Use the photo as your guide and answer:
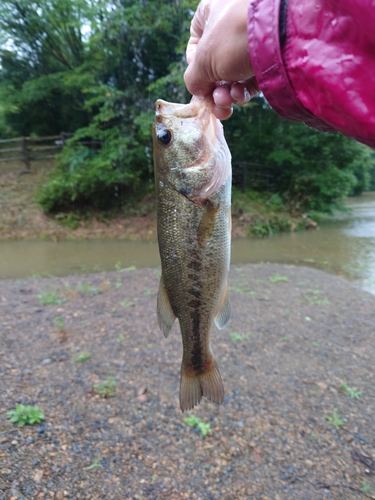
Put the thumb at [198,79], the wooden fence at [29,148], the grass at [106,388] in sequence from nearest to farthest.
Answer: the thumb at [198,79] → the grass at [106,388] → the wooden fence at [29,148]

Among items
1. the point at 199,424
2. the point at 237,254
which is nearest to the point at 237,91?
the point at 199,424

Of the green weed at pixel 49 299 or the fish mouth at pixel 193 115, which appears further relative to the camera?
the green weed at pixel 49 299

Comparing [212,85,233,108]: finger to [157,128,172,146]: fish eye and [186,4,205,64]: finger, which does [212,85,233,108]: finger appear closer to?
[186,4,205,64]: finger

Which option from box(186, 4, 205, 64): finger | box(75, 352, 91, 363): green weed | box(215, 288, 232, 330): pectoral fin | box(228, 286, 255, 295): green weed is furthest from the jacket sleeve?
box(228, 286, 255, 295): green weed

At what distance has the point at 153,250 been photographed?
12195 mm

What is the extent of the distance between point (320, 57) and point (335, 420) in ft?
10.5

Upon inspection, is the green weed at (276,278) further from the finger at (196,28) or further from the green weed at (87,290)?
the finger at (196,28)

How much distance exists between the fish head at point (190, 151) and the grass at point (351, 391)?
2883mm

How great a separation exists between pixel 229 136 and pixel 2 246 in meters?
10.6

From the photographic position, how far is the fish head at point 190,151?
71.5 inches

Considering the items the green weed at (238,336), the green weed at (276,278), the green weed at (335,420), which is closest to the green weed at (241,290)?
the green weed at (276,278)

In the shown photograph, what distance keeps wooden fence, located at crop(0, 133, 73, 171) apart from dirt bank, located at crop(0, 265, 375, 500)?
12.9 meters

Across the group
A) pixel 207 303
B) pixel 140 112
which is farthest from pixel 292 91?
pixel 140 112

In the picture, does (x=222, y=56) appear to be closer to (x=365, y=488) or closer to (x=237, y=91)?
(x=237, y=91)
